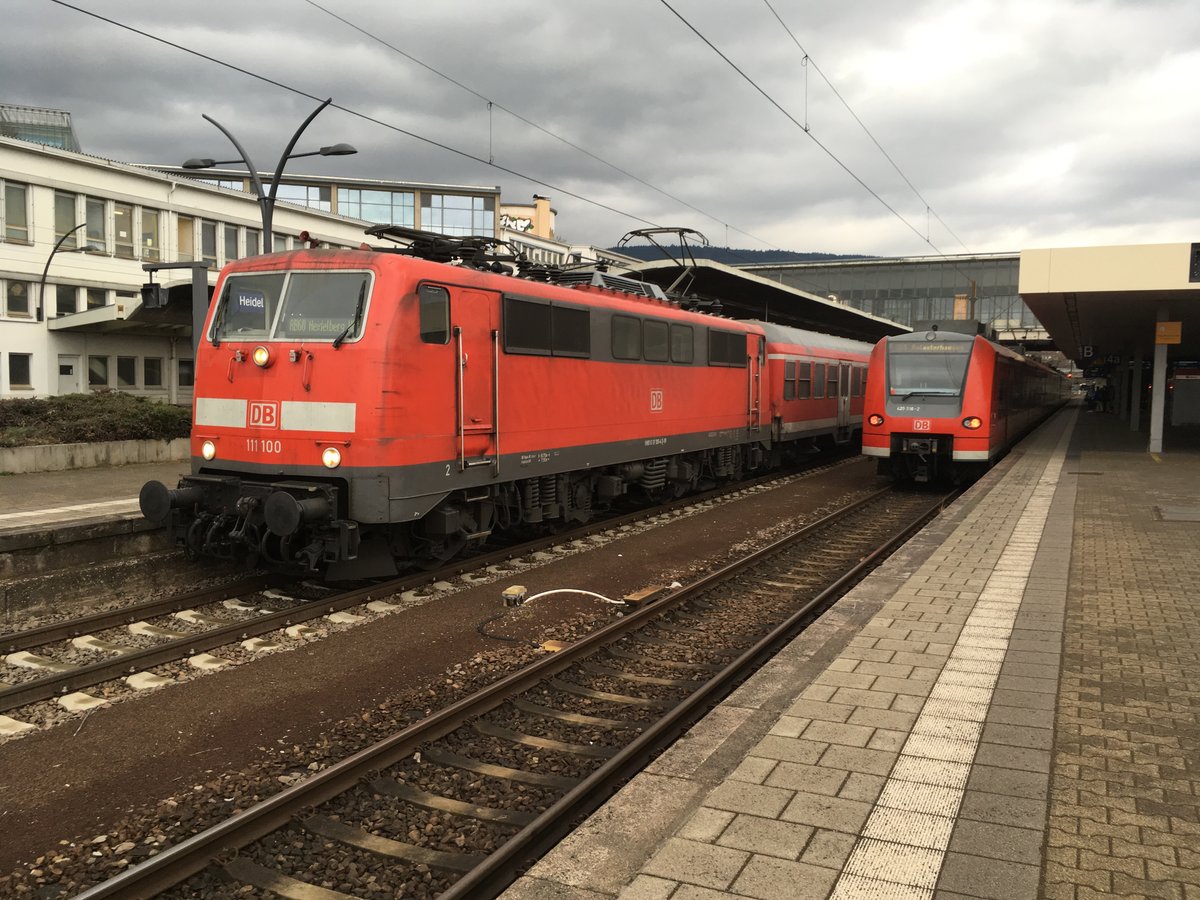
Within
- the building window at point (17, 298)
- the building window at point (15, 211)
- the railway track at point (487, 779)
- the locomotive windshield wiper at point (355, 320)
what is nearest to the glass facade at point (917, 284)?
the building window at point (15, 211)

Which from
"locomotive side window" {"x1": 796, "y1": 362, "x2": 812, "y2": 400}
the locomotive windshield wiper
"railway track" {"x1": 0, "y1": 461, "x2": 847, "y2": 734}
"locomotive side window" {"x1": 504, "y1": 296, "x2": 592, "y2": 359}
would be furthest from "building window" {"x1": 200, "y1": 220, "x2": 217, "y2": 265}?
the locomotive windshield wiper

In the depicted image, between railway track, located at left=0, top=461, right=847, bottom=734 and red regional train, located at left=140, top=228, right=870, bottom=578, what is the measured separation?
1.05ft

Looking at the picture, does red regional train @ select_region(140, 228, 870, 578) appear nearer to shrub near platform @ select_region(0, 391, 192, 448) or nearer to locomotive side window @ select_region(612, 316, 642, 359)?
locomotive side window @ select_region(612, 316, 642, 359)

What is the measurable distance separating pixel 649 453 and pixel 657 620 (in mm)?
5473

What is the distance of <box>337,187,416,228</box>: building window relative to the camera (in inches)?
2564

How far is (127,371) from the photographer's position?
32.1 m

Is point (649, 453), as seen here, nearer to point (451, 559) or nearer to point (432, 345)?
point (451, 559)

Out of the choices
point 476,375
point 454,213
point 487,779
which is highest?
point 454,213

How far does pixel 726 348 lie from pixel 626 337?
161 inches

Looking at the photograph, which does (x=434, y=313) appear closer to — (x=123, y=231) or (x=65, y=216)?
(x=65, y=216)

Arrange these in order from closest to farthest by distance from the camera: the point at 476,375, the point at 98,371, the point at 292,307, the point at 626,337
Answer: the point at 292,307 < the point at 476,375 < the point at 626,337 < the point at 98,371

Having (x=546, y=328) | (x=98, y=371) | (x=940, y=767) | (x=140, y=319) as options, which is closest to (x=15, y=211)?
(x=98, y=371)

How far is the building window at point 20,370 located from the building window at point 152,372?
358 cm

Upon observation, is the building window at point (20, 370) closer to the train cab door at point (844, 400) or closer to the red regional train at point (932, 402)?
the train cab door at point (844, 400)
